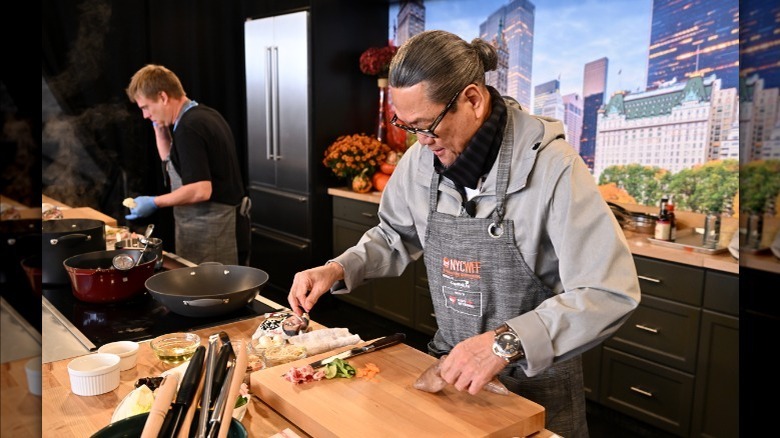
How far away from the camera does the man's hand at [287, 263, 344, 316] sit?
163 centimetres

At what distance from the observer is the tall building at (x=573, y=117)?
12.6 feet

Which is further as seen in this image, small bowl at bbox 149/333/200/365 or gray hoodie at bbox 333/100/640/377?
small bowl at bbox 149/333/200/365

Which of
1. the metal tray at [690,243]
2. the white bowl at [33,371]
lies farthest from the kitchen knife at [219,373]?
the metal tray at [690,243]

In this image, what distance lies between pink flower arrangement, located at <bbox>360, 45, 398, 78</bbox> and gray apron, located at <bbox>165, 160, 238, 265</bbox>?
1669mm

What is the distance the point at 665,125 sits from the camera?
3410mm

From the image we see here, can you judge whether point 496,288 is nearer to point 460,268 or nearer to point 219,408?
point 460,268

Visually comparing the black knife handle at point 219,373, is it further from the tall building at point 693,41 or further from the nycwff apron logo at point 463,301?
the tall building at point 693,41

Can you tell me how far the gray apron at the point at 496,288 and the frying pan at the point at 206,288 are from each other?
577mm

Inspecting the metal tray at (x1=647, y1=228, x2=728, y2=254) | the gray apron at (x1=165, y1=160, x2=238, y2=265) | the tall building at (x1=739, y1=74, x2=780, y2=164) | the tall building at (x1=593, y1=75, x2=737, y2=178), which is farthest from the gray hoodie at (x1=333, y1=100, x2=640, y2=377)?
the tall building at (x1=593, y1=75, x2=737, y2=178)

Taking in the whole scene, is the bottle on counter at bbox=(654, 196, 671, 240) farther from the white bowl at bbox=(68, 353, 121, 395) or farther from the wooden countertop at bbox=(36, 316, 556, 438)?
the white bowl at bbox=(68, 353, 121, 395)

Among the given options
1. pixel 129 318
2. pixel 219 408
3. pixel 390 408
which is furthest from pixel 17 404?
pixel 129 318

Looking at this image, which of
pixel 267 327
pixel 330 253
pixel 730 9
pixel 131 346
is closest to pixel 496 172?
pixel 267 327

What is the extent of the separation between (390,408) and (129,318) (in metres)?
1.00

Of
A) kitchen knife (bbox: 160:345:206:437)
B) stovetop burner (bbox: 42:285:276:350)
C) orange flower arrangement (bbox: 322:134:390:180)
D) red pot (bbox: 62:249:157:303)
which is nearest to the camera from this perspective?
kitchen knife (bbox: 160:345:206:437)
